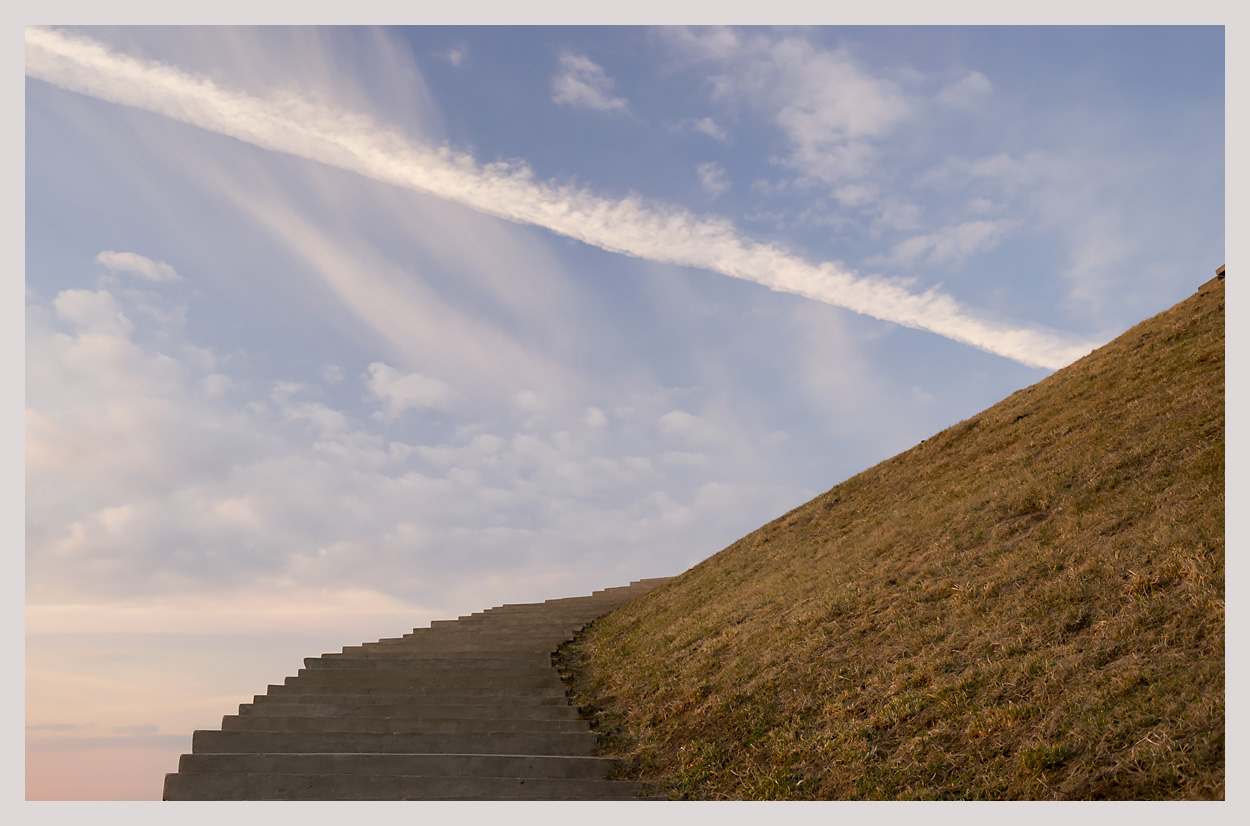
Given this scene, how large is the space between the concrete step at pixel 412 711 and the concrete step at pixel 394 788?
2236mm

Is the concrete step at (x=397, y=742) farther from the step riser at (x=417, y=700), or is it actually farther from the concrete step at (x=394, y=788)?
the step riser at (x=417, y=700)

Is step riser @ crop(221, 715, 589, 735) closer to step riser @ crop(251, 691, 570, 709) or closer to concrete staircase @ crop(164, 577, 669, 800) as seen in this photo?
concrete staircase @ crop(164, 577, 669, 800)

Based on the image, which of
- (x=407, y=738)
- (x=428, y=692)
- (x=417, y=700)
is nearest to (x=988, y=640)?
(x=407, y=738)

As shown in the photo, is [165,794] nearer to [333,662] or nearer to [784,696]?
[333,662]

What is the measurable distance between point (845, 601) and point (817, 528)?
21.5 feet

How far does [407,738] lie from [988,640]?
7.19 meters

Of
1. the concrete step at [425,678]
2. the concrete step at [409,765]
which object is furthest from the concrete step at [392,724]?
the concrete step at [425,678]

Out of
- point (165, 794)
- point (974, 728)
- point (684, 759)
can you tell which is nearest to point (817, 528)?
point (684, 759)

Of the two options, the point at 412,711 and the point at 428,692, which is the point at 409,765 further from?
the point at 428,692

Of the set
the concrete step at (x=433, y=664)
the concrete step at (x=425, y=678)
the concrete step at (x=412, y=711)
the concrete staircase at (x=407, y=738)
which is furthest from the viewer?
the concrete step at (x=433, y=664)

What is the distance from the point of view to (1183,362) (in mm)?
15375

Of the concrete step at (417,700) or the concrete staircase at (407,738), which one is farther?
the concrete step at (417,700)

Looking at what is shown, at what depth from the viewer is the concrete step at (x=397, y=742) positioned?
9.62 meters

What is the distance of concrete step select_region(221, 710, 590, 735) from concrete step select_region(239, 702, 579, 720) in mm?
252
